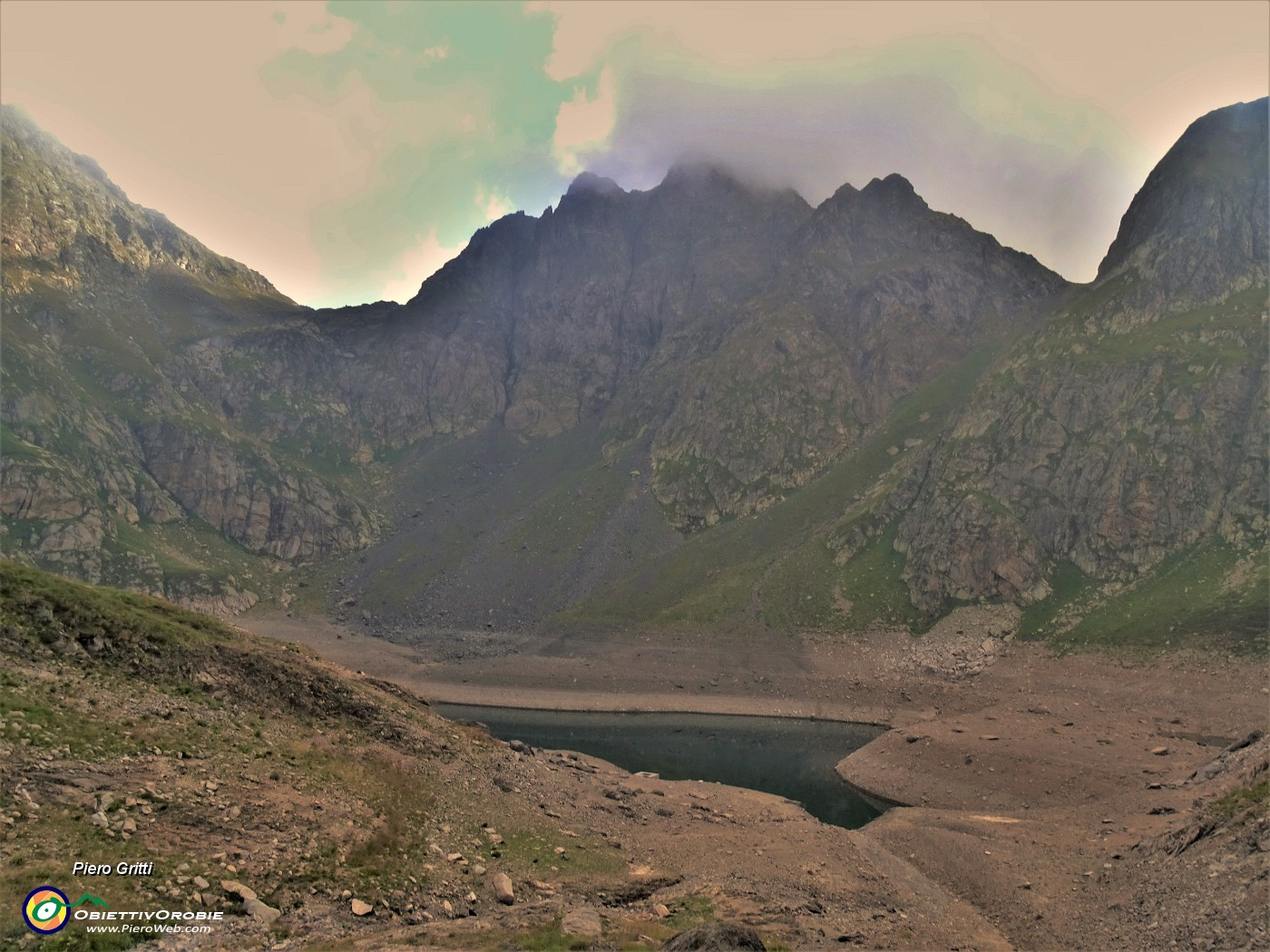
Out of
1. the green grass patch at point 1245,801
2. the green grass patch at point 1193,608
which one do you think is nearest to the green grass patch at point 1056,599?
the green grass patch at point 1193,608

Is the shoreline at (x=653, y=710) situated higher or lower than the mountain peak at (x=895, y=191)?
lower

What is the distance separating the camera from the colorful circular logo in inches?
600

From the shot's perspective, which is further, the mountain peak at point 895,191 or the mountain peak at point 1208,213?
the mountain peak at point 895,191

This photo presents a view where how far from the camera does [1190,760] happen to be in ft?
174

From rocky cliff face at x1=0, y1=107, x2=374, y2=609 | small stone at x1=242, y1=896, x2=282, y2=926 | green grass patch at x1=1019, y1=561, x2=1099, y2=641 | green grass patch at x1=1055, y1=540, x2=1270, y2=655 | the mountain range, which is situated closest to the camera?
small stone at x1=242, y1=896, x2=282, y2=926

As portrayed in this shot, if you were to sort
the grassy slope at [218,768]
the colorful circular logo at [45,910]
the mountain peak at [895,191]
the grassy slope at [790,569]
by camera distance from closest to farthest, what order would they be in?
1. the colorful circular logo at [45,910]
2. the grassy slope at [218,768]
3. the grassy slope at [790,569]
4. the mountain peak at [895,191]

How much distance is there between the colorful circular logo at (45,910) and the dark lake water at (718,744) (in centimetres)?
4658

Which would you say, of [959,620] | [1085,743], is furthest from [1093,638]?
[1085,743]

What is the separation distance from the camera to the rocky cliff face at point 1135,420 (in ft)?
323

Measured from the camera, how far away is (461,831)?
100 ft

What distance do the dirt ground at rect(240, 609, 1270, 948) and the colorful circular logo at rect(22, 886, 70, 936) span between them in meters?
22.9

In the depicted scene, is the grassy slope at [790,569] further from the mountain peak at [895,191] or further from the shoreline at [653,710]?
the mountain peak at [895,191]

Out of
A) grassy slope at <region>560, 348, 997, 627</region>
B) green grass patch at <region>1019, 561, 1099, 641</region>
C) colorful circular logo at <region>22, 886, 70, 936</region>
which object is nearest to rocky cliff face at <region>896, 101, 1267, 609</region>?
green grass patch at <region>1019, 561, 1099, 641</region>

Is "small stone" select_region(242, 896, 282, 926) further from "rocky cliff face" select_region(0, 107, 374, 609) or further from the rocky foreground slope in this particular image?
"rocky cliff face" select_region(0, 107, 374, 609)
